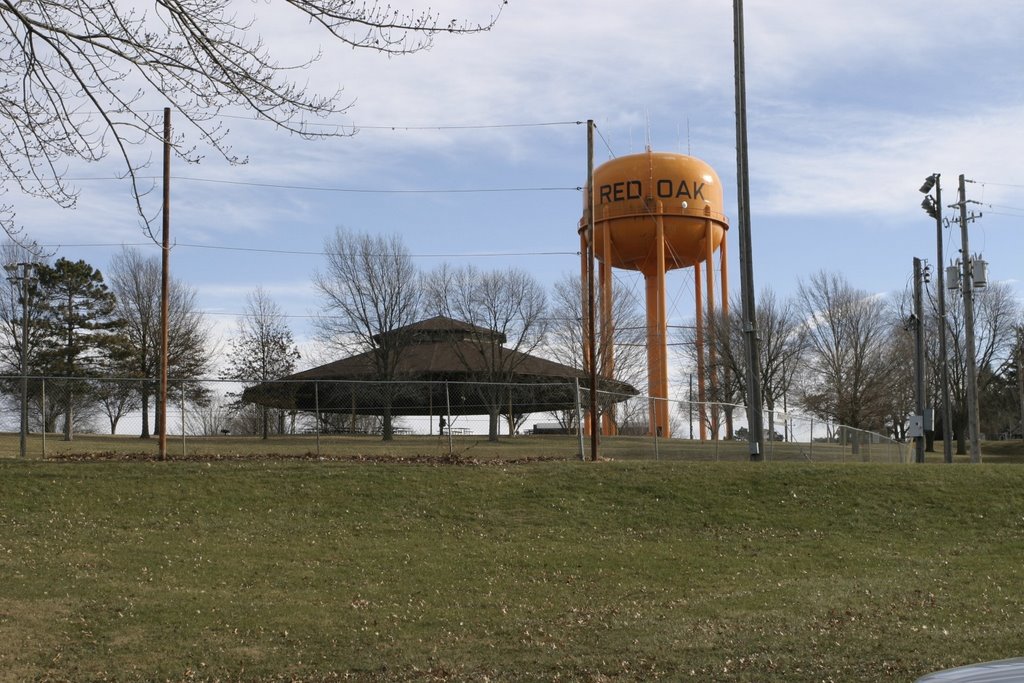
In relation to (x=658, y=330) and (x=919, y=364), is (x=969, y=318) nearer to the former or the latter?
(x=919, y=364)

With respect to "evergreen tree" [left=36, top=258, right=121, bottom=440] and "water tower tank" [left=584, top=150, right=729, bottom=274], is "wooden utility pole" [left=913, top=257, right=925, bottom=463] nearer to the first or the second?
"water tower tank" [left=584, top=150, right=729, bottom=274]

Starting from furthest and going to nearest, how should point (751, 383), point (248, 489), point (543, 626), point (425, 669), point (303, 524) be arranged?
point (751, 383) → point (248, 489) → point (303, 524) → point (543, 626) → point (425, 669)

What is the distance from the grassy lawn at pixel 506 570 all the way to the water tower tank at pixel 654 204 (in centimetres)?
1797

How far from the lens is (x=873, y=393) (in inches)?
1885

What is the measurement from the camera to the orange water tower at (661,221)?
3662cm

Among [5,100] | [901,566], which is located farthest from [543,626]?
[5,100]

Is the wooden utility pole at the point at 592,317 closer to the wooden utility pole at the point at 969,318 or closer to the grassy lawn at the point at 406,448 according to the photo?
the grassy lawn at the point at 406,448

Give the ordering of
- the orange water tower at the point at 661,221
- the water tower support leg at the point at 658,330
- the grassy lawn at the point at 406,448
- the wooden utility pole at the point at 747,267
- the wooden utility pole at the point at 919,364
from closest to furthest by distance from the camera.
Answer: the wooden utility pole at the point at 747,267, the grassy lawn at the point at 406,448, the wooden utility pole at the point at 919,364, the water tower support leg at the point at 658,330, the orange water tower at the point at 661,221

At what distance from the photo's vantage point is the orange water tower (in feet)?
120

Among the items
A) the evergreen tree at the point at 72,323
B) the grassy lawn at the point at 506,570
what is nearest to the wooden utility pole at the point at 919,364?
the grassy lawn at the point at 506,570

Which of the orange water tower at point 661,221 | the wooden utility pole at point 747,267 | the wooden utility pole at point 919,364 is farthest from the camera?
the orange water tower at point 661,221

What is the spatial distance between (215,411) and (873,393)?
97.2 ft

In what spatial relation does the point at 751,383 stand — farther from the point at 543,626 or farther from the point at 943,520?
the point at 543,626

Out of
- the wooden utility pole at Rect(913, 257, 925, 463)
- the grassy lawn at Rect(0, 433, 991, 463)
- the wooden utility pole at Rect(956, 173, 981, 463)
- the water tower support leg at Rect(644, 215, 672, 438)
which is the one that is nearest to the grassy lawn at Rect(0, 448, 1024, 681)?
the grassy lawn at Rect(0, 433, 991, 463)
